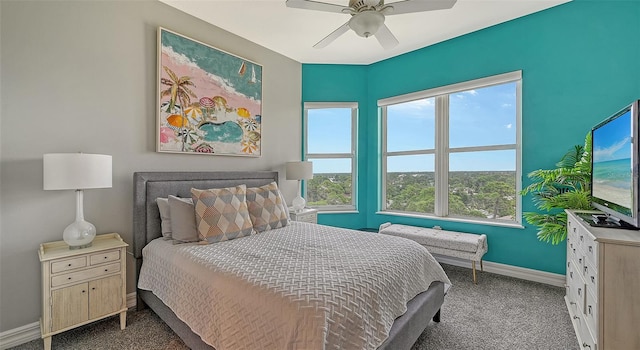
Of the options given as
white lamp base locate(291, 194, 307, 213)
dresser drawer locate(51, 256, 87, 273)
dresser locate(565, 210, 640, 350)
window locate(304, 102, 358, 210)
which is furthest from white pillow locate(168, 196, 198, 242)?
dresser locate(565, 210, 640, 350)

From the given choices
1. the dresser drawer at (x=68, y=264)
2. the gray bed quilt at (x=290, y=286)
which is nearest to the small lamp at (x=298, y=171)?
the gray bed quilt at (x=290, y=286)

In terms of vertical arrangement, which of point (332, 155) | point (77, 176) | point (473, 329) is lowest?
point (473, 329)

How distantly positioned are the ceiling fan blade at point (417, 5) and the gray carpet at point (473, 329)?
244 cm

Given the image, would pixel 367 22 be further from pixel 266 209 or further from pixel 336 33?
pixel 266 209

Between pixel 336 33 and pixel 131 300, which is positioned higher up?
pixel 336 33

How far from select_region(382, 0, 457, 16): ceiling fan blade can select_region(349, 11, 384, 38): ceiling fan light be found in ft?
0.24

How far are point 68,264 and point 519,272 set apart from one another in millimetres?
4286

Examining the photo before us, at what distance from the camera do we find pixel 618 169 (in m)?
1.67

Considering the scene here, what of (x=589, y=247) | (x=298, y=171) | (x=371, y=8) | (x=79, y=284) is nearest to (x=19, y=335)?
(x=79, y=284)

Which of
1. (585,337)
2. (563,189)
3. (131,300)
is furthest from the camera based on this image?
(563,189)

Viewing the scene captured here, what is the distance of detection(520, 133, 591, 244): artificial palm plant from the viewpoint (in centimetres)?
240

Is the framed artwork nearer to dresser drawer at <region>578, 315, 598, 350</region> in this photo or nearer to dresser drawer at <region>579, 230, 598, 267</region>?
dresser drawer at <region>579, 230, 598, 267</region>

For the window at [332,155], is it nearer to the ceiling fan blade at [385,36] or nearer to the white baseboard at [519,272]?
the white baseboard at [519,272]

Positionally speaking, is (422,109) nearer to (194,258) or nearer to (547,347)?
(547,347)
